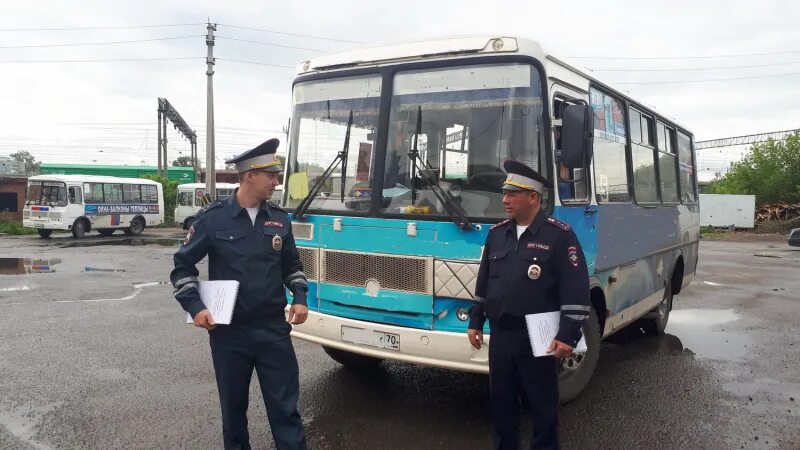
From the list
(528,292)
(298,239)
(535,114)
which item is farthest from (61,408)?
(535,114)

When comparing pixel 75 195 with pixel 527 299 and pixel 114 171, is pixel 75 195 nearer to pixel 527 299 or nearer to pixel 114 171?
pixel 527 299

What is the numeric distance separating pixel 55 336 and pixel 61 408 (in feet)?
9.38

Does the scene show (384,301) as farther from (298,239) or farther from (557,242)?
(557,242)

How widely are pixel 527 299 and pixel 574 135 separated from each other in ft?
5.09

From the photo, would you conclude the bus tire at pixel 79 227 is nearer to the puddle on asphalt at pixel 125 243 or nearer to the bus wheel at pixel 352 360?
the puddle on asphalt at pixel 125 243

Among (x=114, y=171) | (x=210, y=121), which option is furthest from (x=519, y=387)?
(x=114, y=171)

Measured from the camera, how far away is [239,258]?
3369 mm

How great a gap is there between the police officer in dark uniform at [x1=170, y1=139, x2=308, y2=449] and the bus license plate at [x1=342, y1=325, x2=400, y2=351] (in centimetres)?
122

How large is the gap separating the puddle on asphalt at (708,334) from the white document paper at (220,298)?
5.79m

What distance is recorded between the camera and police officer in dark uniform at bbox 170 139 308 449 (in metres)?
3.38

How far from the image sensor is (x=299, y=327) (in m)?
→ 5.12

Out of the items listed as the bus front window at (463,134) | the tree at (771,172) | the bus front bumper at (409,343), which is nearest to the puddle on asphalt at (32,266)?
the bus front bumper at (409,343)

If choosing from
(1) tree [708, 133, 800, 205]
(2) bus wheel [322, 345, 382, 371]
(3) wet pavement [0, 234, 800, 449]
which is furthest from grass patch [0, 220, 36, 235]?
(1) tree [708, 133, 800, 205]

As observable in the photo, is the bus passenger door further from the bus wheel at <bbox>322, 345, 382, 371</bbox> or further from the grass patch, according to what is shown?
the grass patch
